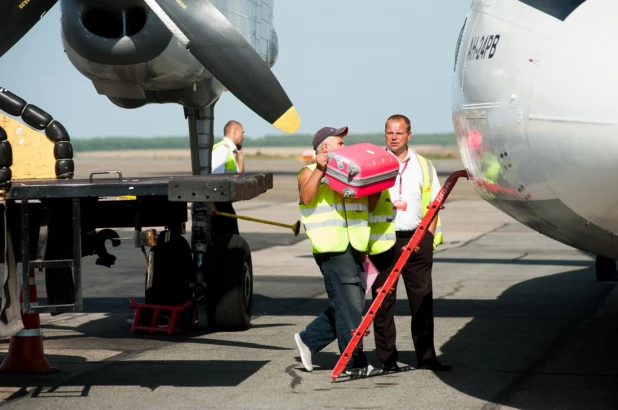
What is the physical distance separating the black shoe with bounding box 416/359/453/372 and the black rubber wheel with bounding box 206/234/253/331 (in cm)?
204

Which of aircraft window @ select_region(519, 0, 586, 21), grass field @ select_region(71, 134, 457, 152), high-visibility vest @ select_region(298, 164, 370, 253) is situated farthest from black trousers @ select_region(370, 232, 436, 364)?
grass field @ select_region(71, 134, 457, 152)

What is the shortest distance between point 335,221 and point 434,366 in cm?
130

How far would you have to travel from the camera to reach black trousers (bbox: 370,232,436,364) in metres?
7.80

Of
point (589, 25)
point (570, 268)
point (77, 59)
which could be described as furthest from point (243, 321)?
point (570, 268)

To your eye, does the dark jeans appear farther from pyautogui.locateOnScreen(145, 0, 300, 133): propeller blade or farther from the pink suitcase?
pyautogui.locateOnScreen(145, 0, 300, 133): propeller blade

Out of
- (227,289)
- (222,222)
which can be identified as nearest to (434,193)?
(227,289)

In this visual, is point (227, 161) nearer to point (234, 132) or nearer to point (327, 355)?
point (234, 132)

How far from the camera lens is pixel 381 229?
7.64 metres

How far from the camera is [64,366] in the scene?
8.03 meters

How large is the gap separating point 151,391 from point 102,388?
0.35 metres

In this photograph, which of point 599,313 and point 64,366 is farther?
point 599,313

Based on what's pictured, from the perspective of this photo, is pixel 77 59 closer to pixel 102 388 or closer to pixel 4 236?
pixel 4 236

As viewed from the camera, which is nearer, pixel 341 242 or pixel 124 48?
pixel 341 242

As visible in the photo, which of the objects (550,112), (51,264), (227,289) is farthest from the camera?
(227,289)
